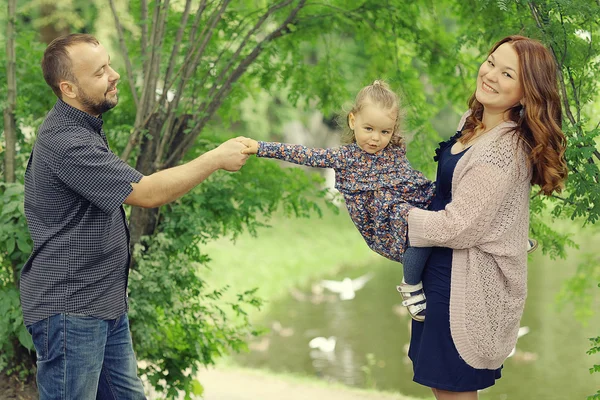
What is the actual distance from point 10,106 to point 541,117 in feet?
9.15

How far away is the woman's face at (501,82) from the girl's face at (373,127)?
351 mm

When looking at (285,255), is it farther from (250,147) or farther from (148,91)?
(250,147)

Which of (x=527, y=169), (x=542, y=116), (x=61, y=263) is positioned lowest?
(x=61, y=263)

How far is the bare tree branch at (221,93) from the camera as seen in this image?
4453mm

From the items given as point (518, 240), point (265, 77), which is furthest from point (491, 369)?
point (265, 77)

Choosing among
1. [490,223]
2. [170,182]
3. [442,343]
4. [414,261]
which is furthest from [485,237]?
[170,182]

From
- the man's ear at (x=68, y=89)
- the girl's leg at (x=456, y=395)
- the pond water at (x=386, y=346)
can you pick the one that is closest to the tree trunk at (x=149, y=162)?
the man's ear at (x=68, y=89)

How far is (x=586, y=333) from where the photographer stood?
8.92 m

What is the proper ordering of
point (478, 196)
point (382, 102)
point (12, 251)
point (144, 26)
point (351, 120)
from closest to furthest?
point (478, 196), point (382, 102), point (351, 120), point (12, 251), point (144, 26)

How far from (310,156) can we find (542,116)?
0.87 meters

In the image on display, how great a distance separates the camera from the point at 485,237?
2732 millimetres

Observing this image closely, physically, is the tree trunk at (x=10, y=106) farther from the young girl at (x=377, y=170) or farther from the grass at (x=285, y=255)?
the grass at (x=285, y=255)

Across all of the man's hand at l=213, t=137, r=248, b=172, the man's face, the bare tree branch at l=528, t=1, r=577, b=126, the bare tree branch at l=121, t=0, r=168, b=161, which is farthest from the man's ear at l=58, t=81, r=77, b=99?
the bare tree branch at l=528, t=1, r=577, b=126

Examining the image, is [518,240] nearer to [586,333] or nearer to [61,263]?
[61,263]
